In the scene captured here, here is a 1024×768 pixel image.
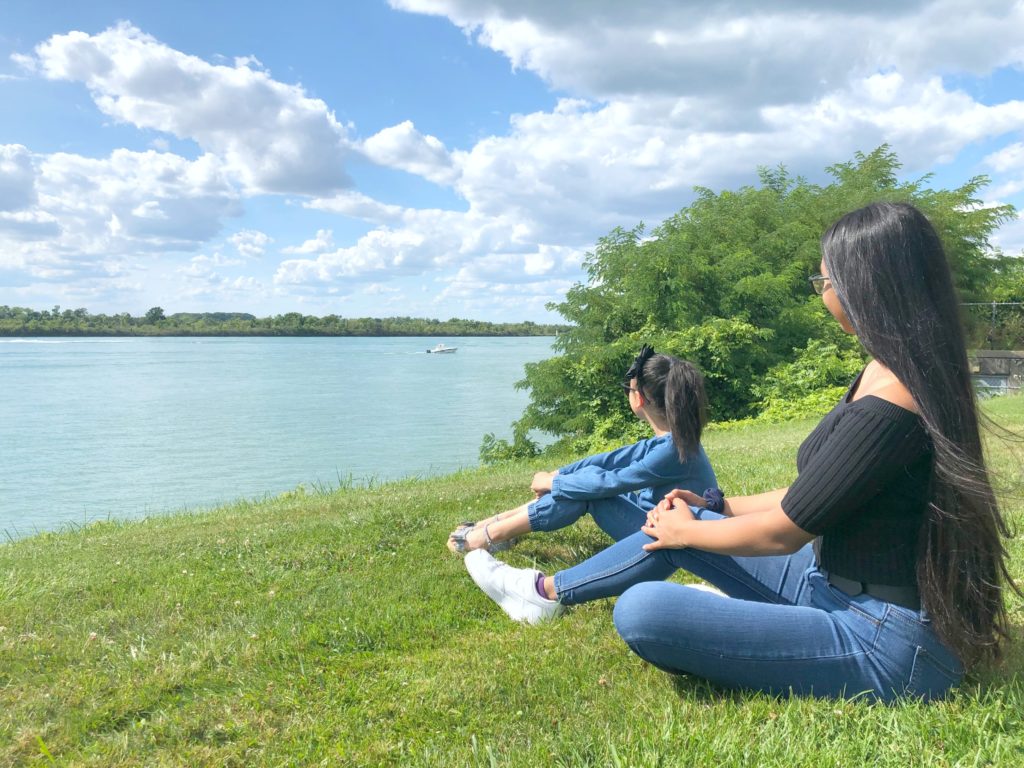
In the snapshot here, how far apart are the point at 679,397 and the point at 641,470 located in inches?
16.7

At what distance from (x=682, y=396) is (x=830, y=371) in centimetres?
1850

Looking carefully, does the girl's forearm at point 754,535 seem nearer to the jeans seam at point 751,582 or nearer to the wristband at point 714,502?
the jeans seam at point 751,582

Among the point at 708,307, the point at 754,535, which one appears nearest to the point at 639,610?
the point at 754,535

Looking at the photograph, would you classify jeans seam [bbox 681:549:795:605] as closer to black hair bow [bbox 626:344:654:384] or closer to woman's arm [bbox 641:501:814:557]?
woman's arm [bbox 641:501:814:557]

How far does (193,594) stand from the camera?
15.1 feet

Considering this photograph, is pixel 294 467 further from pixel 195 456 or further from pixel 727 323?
pixel 727 323

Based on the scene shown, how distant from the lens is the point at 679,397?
13.5ft

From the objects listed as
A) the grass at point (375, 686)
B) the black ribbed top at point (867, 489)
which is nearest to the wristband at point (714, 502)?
the grass at point (375, 686)

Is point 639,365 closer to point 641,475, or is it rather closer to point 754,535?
point 641,475

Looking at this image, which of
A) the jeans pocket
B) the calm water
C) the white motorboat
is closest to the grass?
the jeans pocket

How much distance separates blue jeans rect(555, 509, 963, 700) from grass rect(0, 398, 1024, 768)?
0.08 meters

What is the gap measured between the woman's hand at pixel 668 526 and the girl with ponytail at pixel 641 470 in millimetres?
1055

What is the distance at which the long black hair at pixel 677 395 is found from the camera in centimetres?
411

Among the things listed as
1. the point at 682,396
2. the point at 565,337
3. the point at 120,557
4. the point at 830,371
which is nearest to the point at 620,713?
the point at 682,396
